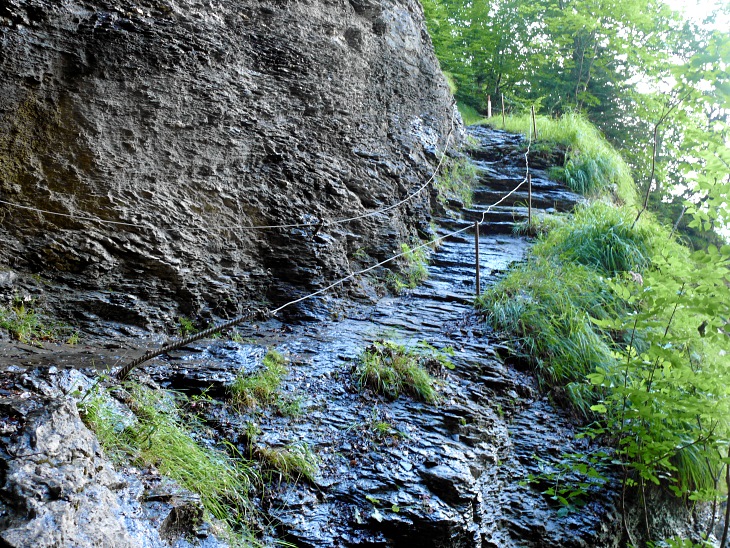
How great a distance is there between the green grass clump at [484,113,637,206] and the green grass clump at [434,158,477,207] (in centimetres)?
157

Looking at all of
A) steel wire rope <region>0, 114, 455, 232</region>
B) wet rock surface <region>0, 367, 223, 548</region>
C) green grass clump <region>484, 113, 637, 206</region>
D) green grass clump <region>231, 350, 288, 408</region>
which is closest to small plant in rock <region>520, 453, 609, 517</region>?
green grass clump <region>231, 350, 288, 408</region>

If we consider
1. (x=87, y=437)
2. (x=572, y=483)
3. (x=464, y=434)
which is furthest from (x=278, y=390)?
(x=572, y=483)

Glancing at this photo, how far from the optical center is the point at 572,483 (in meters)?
4.10

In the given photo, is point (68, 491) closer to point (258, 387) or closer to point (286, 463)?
point (286, 463)

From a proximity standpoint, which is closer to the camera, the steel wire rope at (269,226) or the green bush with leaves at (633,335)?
the green bush with leaves at (633,335)

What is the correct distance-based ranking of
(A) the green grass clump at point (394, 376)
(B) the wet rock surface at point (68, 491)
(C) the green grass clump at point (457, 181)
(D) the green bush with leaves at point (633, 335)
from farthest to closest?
(C) the green grass clump at point (457, 181)
(A) the green grass clump at point (394, 376)
(D) the green bush with leaves at point (633, 335)
(B) the wet rock surface at point (68, 491)

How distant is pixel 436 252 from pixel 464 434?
3.81 meters

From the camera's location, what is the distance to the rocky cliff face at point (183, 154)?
15.0 feet

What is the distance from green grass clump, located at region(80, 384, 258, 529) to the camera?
9.47ft

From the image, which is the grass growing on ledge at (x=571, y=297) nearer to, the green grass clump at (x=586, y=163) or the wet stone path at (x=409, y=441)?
the wet stone path at (x=409, y=441)

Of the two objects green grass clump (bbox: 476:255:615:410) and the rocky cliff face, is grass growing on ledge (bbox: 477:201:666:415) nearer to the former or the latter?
green grass clump (bbox: 476:255:615:410)

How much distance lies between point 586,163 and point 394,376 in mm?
6847

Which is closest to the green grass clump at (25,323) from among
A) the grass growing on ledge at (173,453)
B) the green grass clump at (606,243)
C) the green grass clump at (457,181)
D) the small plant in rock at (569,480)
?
the grass growing on ledge at (173,453)

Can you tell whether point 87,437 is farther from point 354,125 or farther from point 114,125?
point 354,125
